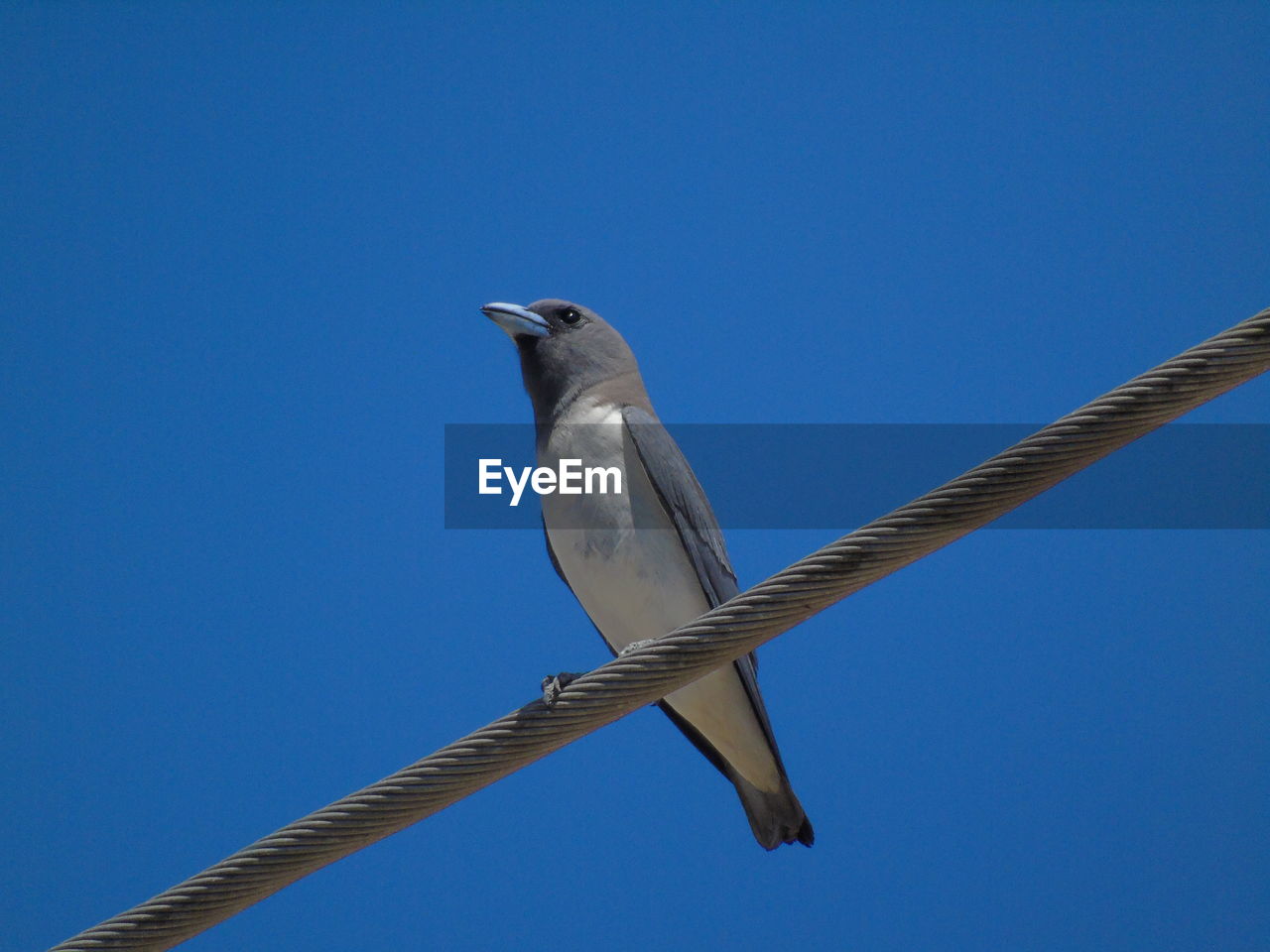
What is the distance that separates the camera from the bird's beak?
5.52 metres

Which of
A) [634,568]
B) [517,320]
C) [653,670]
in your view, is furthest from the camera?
[517,320]

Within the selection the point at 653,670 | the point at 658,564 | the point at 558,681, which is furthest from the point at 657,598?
the point at 653,670

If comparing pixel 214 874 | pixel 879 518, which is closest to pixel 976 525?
pixel 879 518

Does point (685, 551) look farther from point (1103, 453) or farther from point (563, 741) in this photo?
point (1103, 453)


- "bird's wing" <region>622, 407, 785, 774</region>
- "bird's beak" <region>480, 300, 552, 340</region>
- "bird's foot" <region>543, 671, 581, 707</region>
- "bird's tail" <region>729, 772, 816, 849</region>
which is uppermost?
"bird's beak" <region>480, 300, 552, 340</region>

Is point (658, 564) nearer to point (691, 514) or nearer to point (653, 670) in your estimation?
point (691, 514)

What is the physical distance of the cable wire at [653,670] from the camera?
8.18 ft

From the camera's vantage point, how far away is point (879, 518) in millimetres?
2648

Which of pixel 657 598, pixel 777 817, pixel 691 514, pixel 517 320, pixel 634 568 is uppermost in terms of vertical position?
pixel 517 320

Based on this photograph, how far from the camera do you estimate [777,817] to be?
482 centimetres

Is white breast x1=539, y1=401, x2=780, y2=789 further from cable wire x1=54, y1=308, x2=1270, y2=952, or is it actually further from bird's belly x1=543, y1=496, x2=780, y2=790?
cable wire x1=54, y1=308, x2=1270, y2=952

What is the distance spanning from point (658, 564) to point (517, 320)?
1.63 m

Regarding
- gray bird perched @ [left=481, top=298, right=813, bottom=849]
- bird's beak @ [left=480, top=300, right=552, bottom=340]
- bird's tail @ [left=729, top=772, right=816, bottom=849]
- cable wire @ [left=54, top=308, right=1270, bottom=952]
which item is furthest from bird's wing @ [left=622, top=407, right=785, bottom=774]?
cable wire @ [left=54, top=308, right=1270, bottom=952]

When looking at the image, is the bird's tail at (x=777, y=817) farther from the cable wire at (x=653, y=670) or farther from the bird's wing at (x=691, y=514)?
the cable wire at (x=653, y=670)
